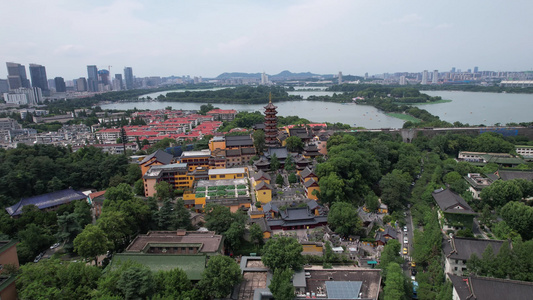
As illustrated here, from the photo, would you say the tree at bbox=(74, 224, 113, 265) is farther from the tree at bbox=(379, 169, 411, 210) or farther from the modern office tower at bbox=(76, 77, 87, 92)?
the modern office tower at bbox=(76, 77, 87, 92)

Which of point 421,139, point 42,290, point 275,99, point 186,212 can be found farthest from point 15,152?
point 275,99

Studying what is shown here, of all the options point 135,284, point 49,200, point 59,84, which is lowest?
point 49,200

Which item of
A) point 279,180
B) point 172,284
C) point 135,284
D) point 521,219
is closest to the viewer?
point 135,284

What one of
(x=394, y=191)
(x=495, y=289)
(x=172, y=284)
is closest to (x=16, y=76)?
(x=172, y=284)

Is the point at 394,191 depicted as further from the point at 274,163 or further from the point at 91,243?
the point at 91,243

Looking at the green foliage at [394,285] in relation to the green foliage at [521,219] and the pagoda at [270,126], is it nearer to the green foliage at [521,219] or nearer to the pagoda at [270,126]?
the green foliage at [521,219]

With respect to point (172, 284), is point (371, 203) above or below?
below

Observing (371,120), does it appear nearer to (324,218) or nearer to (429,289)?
(324,218)
